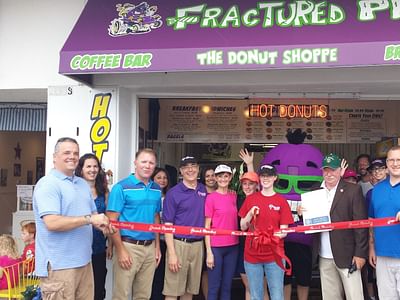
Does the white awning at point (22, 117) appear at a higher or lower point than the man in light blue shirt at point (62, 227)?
higher

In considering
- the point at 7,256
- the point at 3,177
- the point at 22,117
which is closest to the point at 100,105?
the point at 22,117

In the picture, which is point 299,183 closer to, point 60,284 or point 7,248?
point 60,284

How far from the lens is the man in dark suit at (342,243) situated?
15.5ft

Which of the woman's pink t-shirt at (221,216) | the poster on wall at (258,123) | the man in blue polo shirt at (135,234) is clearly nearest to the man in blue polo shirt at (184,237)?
the woman's pink t-shirt at (221,216)

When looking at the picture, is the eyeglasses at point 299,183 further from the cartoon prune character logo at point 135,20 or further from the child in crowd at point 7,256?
the child in crowd at point 7,256

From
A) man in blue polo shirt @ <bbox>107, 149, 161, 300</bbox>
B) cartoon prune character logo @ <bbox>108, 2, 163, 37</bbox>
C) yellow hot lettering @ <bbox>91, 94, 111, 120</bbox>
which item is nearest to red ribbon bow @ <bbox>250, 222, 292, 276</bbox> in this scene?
man in blue polo shirt @ <bbox>107, 149, 161, 300</bbox>

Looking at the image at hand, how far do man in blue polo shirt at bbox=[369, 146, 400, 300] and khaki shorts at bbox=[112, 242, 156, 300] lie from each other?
7.48ft

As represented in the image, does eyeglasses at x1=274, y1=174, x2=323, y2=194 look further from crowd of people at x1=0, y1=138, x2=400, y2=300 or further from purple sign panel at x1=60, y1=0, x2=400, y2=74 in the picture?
purple sign panel at x1=60, y1=0, x2=400, y2=74

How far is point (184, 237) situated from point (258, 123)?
4840 mm

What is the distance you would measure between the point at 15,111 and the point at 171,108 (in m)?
3.32

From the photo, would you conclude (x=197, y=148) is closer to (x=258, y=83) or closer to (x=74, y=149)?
(x=258, y=83)

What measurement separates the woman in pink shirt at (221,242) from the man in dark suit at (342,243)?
0.97 metres

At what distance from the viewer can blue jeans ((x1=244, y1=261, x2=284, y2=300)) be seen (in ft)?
16.2

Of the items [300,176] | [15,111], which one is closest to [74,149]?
[300,176]
